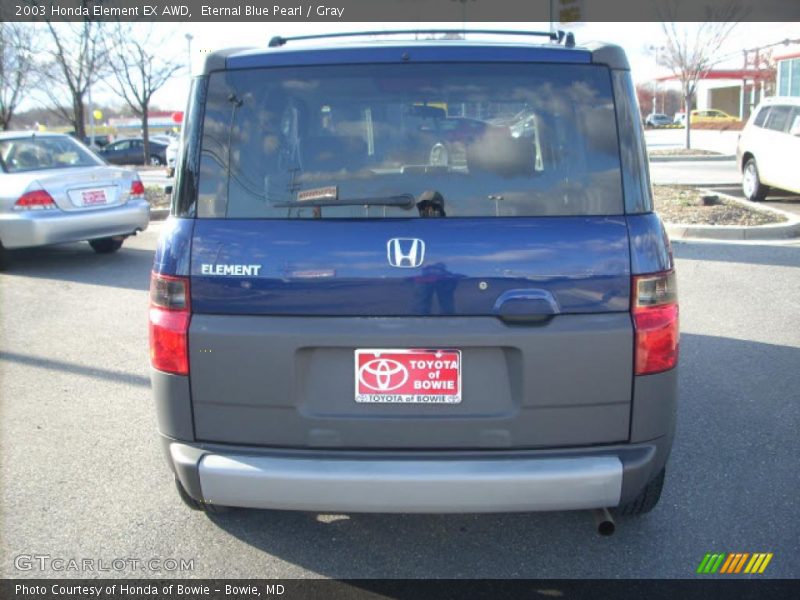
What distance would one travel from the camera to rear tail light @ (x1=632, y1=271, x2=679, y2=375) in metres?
2.69

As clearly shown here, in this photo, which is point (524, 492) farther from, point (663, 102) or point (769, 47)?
point (663, 102)

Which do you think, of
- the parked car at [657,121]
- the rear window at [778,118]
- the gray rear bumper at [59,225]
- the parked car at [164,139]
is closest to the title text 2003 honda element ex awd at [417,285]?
the gray rear bumper at [59,225]

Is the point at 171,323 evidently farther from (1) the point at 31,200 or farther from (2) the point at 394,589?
(1) the point at 31,200

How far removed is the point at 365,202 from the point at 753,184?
13.2m

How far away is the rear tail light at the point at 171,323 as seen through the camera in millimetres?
2758

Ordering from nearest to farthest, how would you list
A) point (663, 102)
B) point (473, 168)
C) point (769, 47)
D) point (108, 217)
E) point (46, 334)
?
point (473, 168) → point (46, 334) → point (108, 217) → point (769, 47) → point (663, 102)

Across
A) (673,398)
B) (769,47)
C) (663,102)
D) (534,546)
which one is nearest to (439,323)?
(673,398)

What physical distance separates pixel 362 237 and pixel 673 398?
51.5 inches

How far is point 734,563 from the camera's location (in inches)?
121

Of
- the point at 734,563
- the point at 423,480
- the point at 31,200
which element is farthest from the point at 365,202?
the point at 31,200

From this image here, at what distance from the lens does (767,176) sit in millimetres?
13445

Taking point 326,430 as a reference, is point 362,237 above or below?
above

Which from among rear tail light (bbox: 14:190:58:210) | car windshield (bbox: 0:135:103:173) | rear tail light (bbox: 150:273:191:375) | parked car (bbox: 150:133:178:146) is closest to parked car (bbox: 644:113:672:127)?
parked car (bbox: 150:133:178:146)

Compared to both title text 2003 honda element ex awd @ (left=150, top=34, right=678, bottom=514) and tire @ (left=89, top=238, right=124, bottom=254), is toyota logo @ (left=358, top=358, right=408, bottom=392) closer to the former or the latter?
title text 2003 honda element ex awd @ (left=150, top=34, right=678, bottom=514)
